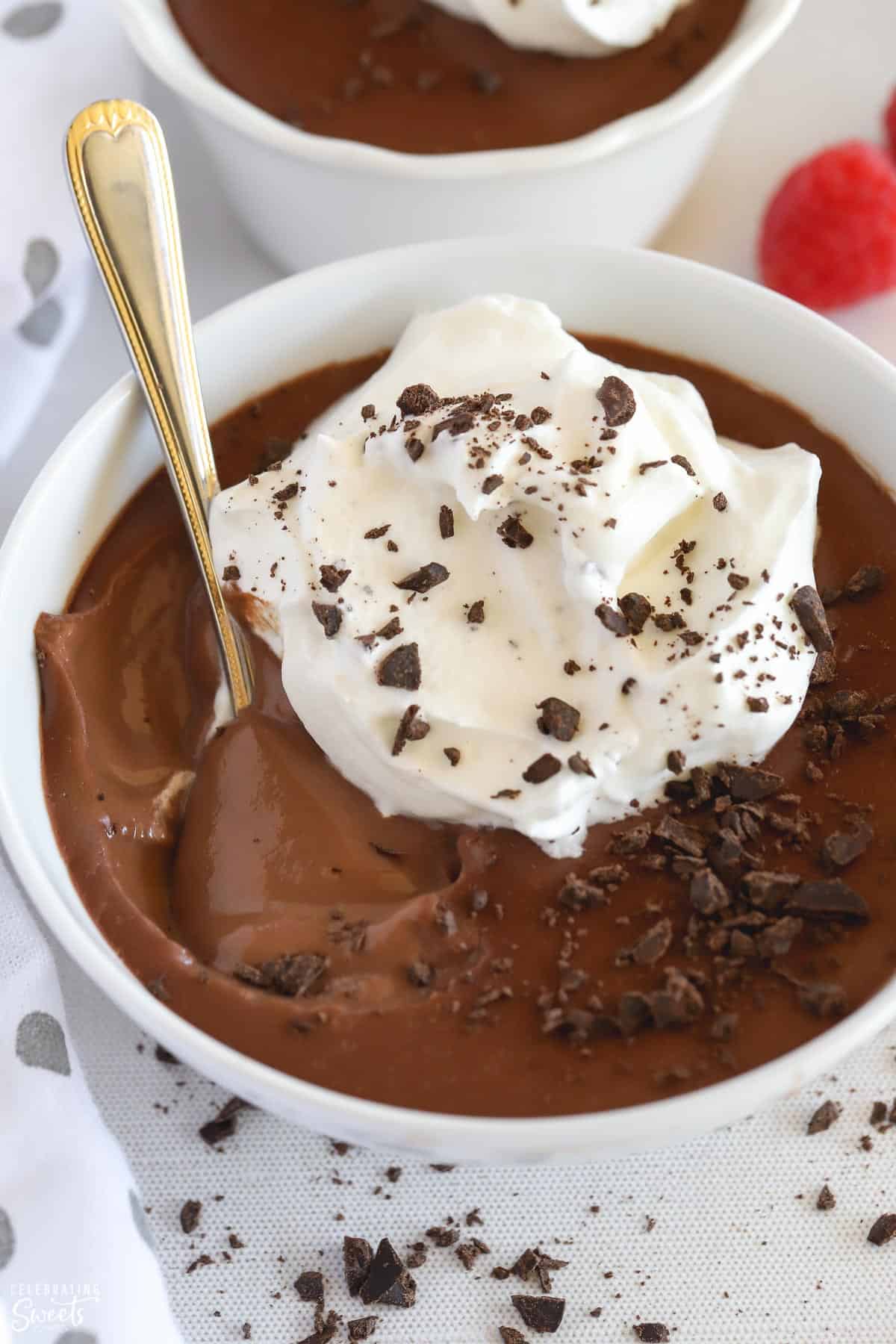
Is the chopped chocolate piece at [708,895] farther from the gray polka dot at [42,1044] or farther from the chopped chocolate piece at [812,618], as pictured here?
the gray polka dot at [42,1044]

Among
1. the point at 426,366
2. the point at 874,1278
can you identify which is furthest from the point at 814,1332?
the point at 426,366

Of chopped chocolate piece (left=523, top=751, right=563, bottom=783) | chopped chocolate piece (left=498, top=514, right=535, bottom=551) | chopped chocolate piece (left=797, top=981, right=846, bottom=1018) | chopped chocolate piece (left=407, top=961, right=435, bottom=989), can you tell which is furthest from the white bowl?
chopped chocolate piece (left=498, top=514, right=535, bottom=551)

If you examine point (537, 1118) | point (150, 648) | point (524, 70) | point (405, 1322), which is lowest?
point (405, 1322)

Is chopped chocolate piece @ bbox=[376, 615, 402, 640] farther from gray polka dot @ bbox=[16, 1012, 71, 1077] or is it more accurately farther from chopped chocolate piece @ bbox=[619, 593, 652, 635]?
gray polka dot @ bbox=[16, 1012, 71, 1077]

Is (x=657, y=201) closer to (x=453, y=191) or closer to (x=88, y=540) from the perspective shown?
(x=453, y=191)

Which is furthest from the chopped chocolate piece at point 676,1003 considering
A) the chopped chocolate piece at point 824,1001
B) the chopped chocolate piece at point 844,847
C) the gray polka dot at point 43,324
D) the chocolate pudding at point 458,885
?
the gray polka dot at point 43,324

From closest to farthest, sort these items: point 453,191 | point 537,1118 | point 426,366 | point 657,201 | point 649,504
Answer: point 537,1118
point 649,504
point 426,366
point 453,191
point 657,201
